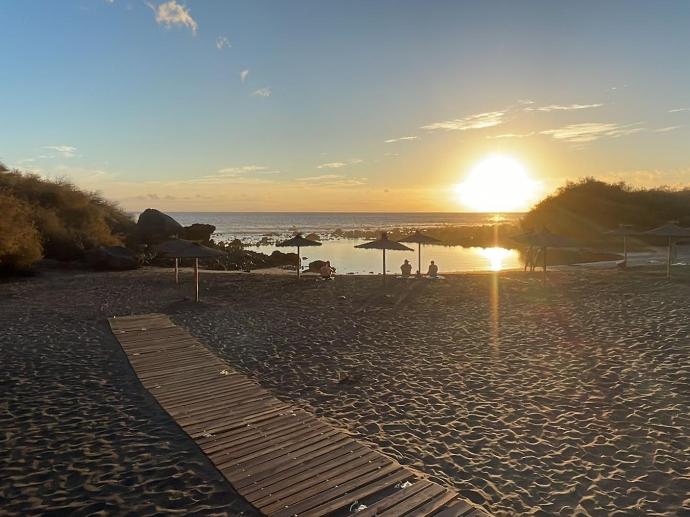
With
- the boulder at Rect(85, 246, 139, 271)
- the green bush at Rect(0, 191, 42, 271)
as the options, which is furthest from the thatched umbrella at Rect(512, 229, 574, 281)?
the green bush at Rect(0, 191, 42, 271)

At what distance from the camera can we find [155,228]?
35219 mm

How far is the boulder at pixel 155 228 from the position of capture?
34.9m

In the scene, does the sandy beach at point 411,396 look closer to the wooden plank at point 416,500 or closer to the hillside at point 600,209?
the wooden plank at point 416,500

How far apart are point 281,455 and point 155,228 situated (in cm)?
3252

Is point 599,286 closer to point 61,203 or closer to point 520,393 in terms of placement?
point 520,393

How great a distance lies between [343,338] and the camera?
1147cm

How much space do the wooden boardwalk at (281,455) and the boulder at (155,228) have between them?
2781 cm

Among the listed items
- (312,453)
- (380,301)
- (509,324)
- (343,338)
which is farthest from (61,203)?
(312,453)

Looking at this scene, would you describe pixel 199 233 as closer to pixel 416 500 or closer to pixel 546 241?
pixel 546 241

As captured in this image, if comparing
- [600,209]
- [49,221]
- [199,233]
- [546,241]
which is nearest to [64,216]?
[49,221]

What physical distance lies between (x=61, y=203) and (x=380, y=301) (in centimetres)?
2556

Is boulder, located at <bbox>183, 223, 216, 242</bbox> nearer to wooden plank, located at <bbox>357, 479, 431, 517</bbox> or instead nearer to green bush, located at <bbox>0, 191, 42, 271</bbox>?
green bush, located at <bbox>0, 191, 42, 271</bbox>

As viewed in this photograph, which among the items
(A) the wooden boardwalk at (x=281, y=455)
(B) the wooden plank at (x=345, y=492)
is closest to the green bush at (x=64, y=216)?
(A) the wooden boardwalk at (x=281, y=455)

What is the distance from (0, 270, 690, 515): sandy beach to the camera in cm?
513
